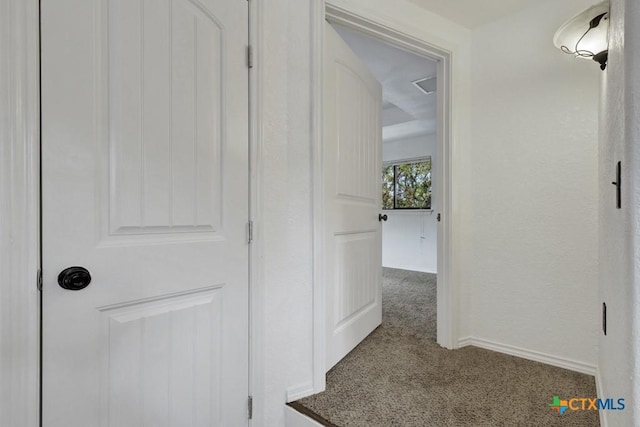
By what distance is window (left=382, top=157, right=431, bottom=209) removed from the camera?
5.86m

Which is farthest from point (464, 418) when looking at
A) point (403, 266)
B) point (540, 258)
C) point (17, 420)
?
point (403, 266)

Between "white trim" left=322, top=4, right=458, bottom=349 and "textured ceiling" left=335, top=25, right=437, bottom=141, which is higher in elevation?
"textured ceiling" left=335, top=25, right=437, bottom=141

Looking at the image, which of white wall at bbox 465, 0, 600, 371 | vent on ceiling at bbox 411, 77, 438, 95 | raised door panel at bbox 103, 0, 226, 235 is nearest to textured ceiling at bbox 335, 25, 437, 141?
vent on ceiling at bbox 411, 77, 438, 95

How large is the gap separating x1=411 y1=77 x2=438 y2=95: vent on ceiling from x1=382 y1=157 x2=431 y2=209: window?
233cm

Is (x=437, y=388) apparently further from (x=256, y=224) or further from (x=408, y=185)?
(x=408, y=185)

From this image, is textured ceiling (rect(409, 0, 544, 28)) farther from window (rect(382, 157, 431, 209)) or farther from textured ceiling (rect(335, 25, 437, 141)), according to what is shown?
window (rect(382, 157, 431, 209))

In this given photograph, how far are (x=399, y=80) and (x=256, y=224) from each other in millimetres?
2678

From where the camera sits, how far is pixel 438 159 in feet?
7.43

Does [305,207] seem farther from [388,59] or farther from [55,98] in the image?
[388,59]

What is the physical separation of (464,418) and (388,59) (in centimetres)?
270

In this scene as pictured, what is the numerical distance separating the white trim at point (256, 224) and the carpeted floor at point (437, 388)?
0.25m

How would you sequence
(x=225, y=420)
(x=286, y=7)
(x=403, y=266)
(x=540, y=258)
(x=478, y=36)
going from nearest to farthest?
(x=225, y=420)
(x=286, y=7)
(x=540, y=258)
(x=478, y=36)
(x=403, y=266)

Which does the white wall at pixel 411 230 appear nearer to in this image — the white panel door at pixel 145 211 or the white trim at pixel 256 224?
the white trim at pixel 256 224

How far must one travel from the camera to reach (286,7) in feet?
5.07
